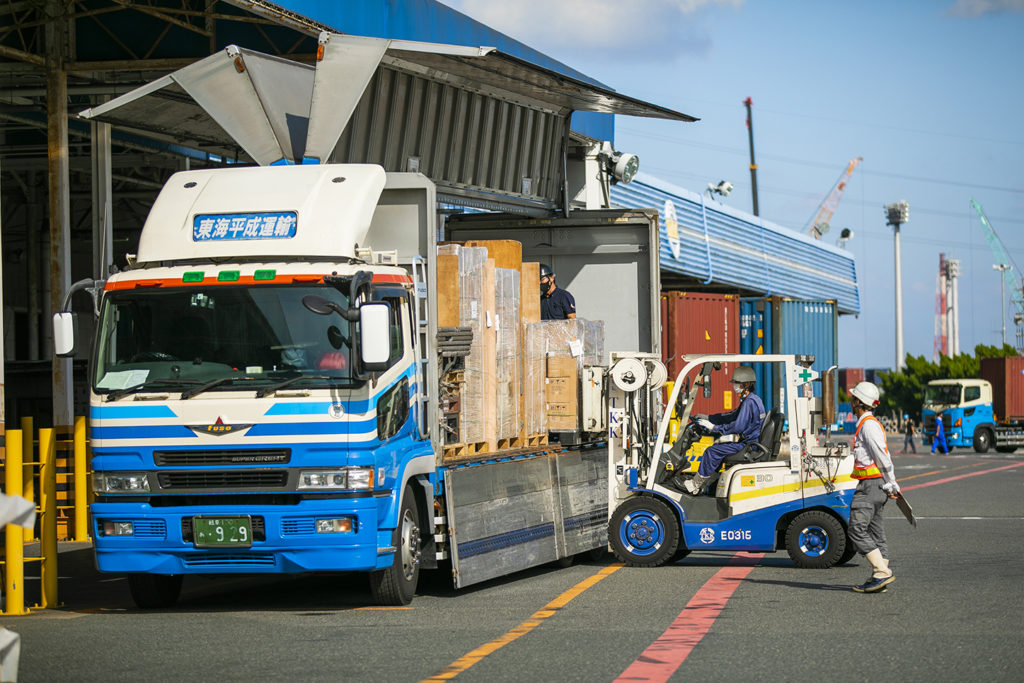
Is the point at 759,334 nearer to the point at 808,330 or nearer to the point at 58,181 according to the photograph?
the point at 808,330

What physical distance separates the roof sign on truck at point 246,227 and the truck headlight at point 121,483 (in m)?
1.73

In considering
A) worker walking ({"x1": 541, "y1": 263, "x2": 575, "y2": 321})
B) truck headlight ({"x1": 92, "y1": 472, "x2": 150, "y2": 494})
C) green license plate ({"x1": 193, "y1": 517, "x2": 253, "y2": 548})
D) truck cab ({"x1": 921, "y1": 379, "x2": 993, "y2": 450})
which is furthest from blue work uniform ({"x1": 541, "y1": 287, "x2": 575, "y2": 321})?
truck cab ({"x1": 921, "y1": 379, "x2": 993, "y2": 450})

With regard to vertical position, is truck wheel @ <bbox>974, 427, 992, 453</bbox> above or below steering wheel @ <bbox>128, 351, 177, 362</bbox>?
below

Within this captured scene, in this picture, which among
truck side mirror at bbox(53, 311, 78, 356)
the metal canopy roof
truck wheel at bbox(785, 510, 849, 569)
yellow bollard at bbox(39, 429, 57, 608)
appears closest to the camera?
truck side mirror at bbox(53, 311, 78, 356)

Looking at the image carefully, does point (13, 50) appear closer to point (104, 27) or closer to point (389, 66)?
point (104, 27)

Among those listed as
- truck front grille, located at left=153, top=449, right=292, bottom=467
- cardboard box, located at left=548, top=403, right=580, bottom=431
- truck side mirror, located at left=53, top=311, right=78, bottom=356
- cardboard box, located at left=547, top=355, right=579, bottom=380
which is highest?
truck side mirror, located at left=53, top=311, right=78, bottom=356

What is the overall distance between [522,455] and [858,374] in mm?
87961

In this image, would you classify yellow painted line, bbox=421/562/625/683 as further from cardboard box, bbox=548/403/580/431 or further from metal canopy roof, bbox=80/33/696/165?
metal canopy roof, bbox=80/33/696/165

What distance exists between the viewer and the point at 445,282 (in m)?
10.9

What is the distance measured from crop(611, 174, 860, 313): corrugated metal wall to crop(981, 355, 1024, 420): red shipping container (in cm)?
633

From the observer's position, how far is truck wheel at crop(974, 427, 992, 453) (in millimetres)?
42312

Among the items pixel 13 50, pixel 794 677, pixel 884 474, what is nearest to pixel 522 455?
pixel 884 474

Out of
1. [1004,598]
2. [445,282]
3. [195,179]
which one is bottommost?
[1004,598]

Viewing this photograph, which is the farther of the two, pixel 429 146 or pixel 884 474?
pixel 429 146
